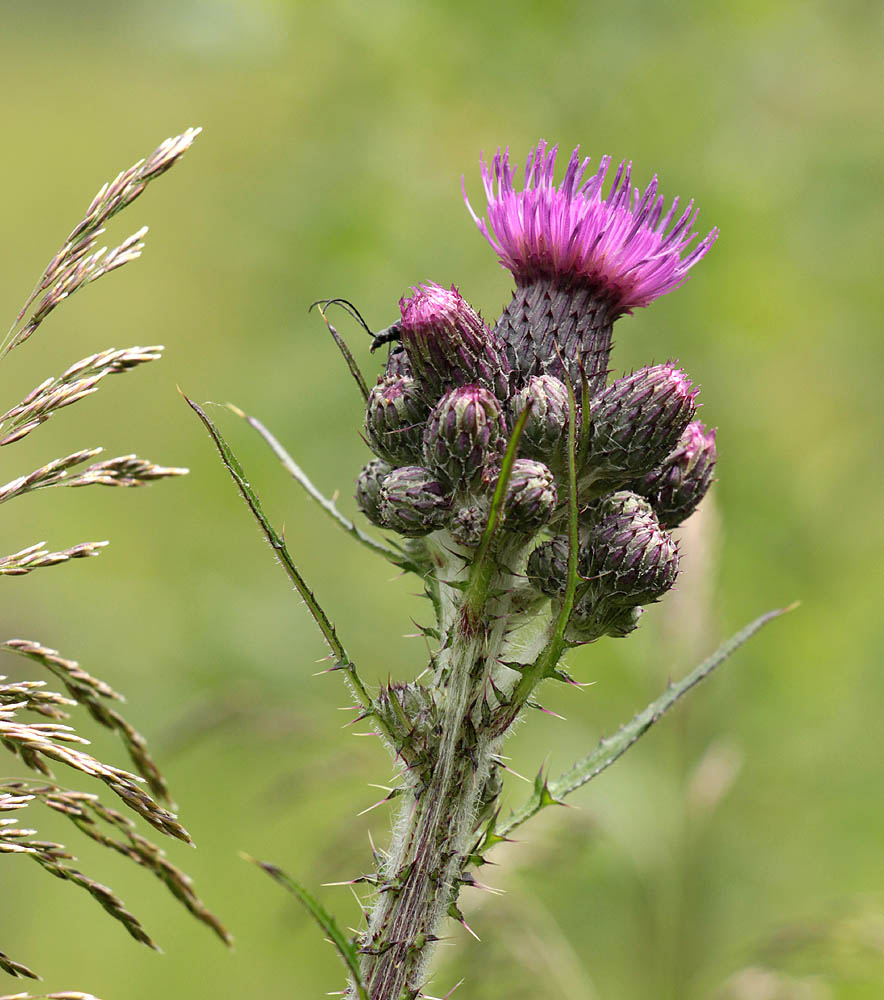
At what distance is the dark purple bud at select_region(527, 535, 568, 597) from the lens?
1.89m

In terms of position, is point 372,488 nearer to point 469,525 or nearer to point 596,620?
point 469,525

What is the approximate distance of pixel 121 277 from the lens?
1126 cm

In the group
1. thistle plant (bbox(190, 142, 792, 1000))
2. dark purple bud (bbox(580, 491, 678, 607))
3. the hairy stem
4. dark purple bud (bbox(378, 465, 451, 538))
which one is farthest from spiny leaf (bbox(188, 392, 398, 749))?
dark purple bud (bbox(580, 491, 678, 607))

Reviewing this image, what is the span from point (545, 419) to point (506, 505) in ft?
0.63

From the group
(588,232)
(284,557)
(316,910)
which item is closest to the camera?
(316,910)

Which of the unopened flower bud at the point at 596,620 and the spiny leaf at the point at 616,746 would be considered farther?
the unopened flower bud at the point at 596,620

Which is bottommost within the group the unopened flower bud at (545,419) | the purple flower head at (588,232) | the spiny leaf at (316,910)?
the spiny leaf at (316,910)

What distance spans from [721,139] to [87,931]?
4222 millimetres

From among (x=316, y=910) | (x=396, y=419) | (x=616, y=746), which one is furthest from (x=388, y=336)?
(x=316, y=910)

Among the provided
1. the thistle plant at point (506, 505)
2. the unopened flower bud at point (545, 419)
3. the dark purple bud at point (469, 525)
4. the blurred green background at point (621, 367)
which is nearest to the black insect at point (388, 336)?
the thistle plant at point (506, 505)

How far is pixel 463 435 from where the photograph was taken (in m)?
1.84

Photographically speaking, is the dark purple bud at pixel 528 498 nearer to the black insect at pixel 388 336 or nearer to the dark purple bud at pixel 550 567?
the dark purple bud at pixel 550 567

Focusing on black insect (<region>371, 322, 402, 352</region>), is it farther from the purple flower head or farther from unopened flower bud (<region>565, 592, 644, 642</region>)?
unopened flower bud (<region>565, 592, 644, 642</region>)

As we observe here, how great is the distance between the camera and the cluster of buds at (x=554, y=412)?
6.23 ft
